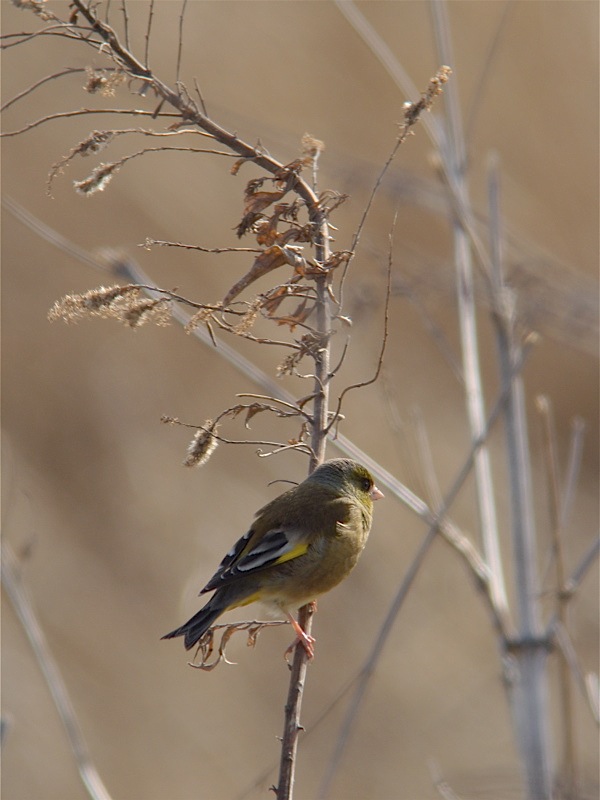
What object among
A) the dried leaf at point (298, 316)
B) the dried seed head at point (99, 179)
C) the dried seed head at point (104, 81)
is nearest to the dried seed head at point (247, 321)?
the dried leaf at point (298, 316)

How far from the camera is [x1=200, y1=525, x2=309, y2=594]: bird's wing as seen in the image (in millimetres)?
2607

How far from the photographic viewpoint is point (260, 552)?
8.66 feet

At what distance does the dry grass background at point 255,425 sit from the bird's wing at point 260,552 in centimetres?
410

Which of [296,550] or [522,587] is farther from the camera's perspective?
[522,587]

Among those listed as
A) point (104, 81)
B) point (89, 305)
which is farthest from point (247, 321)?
point (104, 81)

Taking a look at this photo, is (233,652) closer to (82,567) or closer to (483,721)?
(82,567)

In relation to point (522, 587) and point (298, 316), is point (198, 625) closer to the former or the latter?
point (298, 316)

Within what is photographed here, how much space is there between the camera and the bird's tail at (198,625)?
7.75 feet

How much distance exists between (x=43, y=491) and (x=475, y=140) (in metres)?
5.16

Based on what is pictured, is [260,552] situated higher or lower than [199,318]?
lower

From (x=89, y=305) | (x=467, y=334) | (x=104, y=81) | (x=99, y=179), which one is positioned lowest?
(x=89, y=305)

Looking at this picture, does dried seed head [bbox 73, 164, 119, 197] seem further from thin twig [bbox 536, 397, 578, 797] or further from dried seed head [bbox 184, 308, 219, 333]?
thin twig [bbox 536, 397, 578, 797]

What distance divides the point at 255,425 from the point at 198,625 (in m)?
5.29

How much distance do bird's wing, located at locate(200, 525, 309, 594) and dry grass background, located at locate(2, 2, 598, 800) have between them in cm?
410
